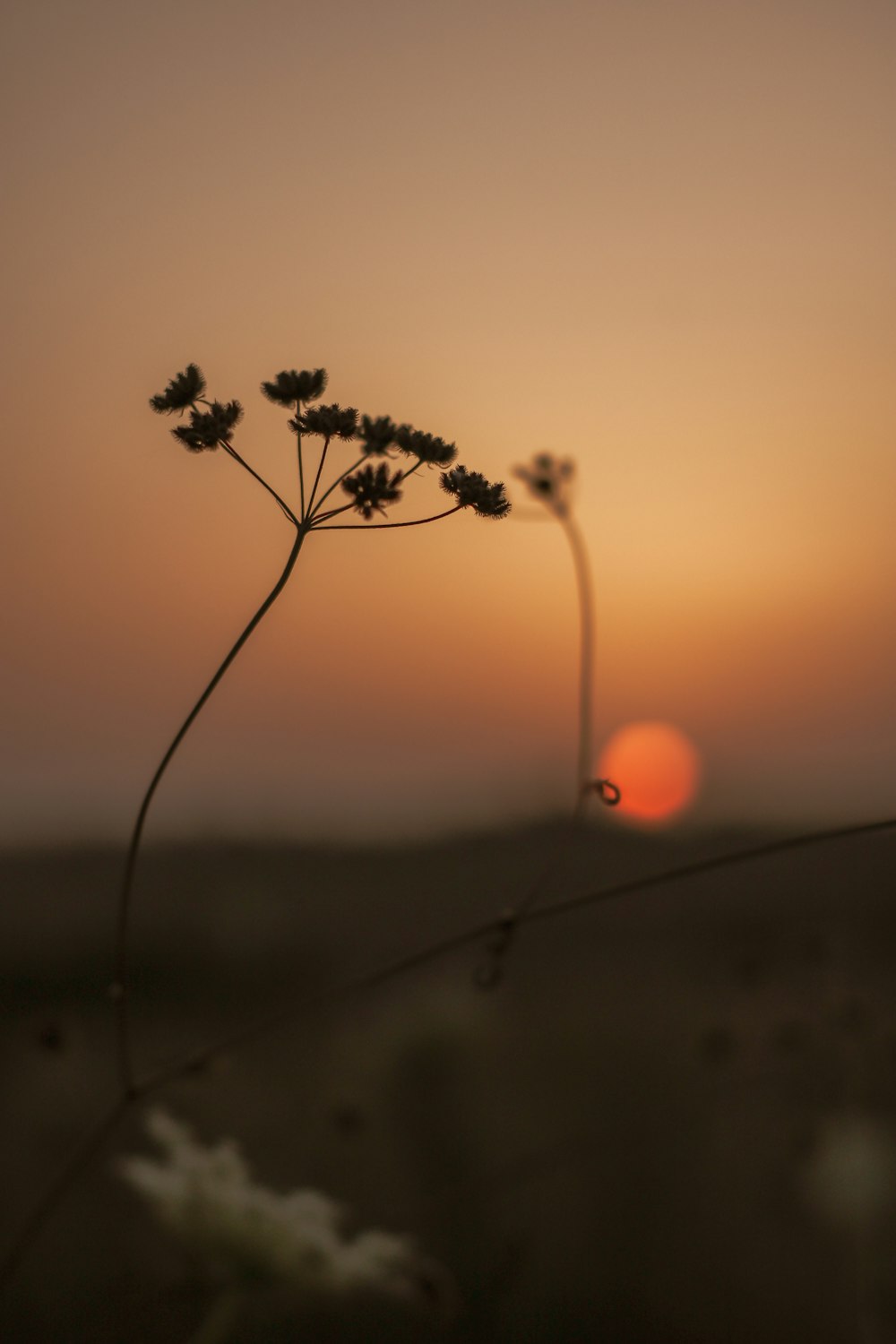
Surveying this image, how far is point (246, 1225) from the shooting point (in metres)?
1.43

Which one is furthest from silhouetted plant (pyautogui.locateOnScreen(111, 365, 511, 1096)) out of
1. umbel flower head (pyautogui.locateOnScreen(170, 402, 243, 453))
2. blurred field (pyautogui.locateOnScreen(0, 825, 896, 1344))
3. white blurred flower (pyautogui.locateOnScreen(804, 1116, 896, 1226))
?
white blurred flower (pyautogui.locateOnScreen(804, 1116, 896, 1226))

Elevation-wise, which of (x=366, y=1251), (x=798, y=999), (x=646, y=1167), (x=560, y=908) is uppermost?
(x=798, y=999)

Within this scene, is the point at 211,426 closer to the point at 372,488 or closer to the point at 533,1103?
the point at 372,488

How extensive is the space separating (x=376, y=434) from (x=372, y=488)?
0.32 ft

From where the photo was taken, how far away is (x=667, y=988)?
5.02 metres

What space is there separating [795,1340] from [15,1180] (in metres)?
2.59

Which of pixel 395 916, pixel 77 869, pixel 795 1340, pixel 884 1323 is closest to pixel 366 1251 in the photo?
pixel 884 1323

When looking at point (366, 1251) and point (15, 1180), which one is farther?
point (15, 1180)

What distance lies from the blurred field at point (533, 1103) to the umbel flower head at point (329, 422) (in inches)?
36.0

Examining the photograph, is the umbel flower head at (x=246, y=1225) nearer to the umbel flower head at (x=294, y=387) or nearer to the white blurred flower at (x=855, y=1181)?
the umbel flower head at (x=294, y=387)

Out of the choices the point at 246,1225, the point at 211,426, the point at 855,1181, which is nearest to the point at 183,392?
the point at 211,426

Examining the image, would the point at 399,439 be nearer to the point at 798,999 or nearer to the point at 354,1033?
the point at 798,999

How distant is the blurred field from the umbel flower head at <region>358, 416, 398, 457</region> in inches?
36.2

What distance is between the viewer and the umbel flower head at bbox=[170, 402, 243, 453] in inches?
50.9
